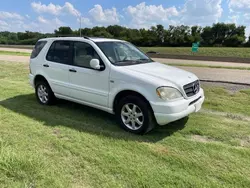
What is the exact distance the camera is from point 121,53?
186 inches

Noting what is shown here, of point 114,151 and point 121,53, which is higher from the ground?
point 121,53

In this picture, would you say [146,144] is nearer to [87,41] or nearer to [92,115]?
[92,115]

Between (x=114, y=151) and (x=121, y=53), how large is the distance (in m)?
2.13

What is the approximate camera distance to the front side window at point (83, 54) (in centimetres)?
456

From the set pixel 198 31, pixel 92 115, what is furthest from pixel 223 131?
pixel 198 31

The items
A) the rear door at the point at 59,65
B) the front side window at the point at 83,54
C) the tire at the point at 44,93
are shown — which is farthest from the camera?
the tire at the point at 44,93

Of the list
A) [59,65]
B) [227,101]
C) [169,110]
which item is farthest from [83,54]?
[227,101]

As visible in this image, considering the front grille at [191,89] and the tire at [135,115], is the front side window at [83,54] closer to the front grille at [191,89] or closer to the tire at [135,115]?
the tire at [135,115]

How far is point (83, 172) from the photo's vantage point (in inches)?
115

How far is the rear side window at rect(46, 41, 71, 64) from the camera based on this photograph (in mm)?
5016

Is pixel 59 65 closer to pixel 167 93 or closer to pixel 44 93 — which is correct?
pixel 44 93

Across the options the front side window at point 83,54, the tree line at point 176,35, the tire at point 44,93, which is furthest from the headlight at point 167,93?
the tree line at point 176,35

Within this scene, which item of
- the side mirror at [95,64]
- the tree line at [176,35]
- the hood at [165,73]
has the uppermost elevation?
the tree line at [176,35]

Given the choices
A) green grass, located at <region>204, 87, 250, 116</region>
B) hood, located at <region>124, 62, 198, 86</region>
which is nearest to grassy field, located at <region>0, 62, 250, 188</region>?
green grass, located at <region>204, 87, 250, 116</region>
